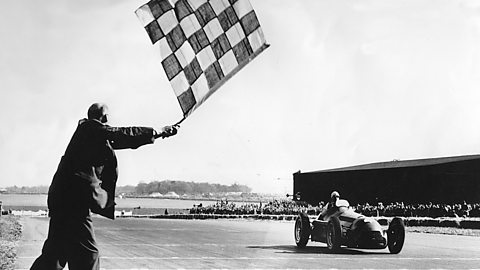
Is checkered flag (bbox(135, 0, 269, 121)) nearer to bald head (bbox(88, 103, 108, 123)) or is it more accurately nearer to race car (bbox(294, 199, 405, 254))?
bald head (bbox(88, 103, 108, 123))

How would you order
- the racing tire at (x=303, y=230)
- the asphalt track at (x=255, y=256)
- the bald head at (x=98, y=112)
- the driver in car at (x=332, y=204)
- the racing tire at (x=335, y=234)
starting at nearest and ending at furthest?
1. the bald head at (x=98, y=112)
2. the asphalt track at (x=255, y=256)
3. the racing tire at (x=335, y=234)
4. the driver in car at (x=332, y=204)
5. the racing tire at (x=303, y=230)

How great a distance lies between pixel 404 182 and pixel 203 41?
38.6 meters

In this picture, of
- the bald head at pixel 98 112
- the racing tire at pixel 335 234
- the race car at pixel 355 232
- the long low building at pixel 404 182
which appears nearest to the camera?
the bald head at pixel 98 112

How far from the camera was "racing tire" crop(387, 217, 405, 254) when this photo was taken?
12945 mm

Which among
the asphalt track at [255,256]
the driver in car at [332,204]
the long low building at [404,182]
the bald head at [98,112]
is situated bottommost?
the asphalt track at [255,256]

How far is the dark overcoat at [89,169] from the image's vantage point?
4.85 m

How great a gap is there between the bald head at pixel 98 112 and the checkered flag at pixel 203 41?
0.60 metres

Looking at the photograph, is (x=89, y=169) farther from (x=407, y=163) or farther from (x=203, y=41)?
(x=407, y=163)

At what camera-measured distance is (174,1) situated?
525cm

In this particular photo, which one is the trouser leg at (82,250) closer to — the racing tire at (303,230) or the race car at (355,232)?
the race car at (355,232)

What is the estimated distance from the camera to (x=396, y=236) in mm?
13117

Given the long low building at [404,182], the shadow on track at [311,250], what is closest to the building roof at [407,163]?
the long low building at [404,182]

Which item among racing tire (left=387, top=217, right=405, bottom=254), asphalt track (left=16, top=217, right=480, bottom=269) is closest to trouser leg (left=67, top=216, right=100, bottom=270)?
asphalt track (left=16, top=217, right=480, bottom=269)

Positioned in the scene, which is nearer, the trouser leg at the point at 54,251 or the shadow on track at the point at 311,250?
the trouser leg at the point at 54,251
